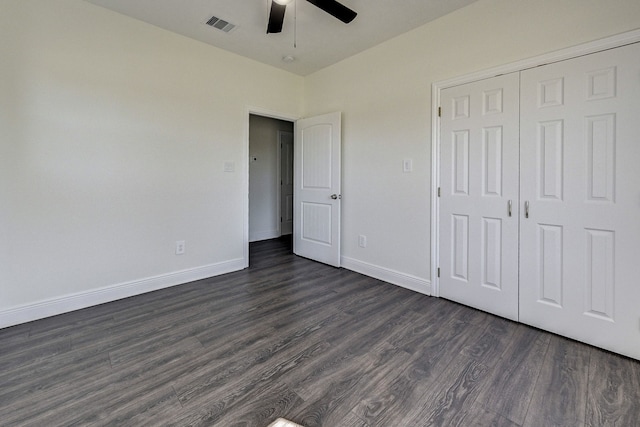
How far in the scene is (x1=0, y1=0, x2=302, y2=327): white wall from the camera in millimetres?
2291

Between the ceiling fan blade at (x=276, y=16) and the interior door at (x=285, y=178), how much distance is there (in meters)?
3.43

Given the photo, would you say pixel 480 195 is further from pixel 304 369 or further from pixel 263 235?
pixel 263 235

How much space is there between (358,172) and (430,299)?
1.66 meters

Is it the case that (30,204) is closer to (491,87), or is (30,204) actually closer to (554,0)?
(491,87)

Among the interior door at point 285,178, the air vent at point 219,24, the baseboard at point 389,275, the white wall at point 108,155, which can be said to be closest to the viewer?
the white wall at point 108,155

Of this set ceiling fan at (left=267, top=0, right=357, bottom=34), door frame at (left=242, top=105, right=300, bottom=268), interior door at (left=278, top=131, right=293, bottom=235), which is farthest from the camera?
interior door at (left=278, top=131, right=293, bottom=235)

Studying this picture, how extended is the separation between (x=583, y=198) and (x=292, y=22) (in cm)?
287

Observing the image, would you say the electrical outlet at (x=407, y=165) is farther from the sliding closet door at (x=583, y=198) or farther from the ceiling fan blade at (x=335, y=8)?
the ceiling fan blade at (x=335, y=8)

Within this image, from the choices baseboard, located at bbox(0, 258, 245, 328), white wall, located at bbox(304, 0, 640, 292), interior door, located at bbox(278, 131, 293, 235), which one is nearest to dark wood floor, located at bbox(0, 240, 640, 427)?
baseboard, located at bbox(0, 258, 245, 328)

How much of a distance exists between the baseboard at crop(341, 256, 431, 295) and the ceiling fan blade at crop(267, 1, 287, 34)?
260 centimetres

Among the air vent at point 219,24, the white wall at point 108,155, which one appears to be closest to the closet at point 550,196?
the air vent at point 219,24

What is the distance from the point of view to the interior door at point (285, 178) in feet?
19.0

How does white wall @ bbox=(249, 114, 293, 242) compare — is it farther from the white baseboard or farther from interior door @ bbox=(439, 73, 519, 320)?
interior door @ bbox=(439, 73, 519, 320)

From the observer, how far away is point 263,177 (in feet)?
18.2
